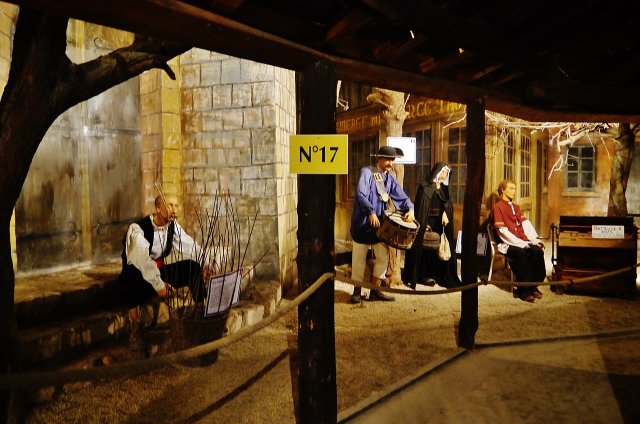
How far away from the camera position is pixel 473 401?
3752mm

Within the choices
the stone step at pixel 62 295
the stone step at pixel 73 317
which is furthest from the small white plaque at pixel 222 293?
the stone step at pixel 62 295

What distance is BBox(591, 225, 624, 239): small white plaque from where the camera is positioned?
6.98 m

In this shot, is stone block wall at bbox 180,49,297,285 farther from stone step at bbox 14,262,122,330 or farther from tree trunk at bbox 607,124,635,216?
tree trunk at bbox 607,124,635,216

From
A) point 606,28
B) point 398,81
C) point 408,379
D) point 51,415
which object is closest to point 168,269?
point 51,415

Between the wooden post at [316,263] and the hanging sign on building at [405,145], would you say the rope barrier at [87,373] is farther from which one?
the hanging sign on building at [405,145]

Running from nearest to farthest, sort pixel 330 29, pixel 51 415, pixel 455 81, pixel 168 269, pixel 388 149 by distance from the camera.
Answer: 1. pixel 330 29
2. pixel 51 415
3. pixel 455 81
4. pixel 168 269
5. pixel 388 149

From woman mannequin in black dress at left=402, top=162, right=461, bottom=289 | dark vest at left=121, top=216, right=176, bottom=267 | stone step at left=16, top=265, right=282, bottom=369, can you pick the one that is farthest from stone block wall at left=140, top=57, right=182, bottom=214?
woman mannequin in black dress at left=402, top=162, right=461, bottom=289

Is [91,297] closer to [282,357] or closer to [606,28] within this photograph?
[282,357]

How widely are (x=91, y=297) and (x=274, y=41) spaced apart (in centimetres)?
336

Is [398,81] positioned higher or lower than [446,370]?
higher

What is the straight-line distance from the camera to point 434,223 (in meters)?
7.44

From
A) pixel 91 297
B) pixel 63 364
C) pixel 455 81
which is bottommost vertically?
pixel 63 364

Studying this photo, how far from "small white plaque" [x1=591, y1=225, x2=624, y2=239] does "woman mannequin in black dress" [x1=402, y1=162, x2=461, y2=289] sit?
217 cm

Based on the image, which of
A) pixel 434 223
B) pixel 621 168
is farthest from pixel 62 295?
pixel 621 168
